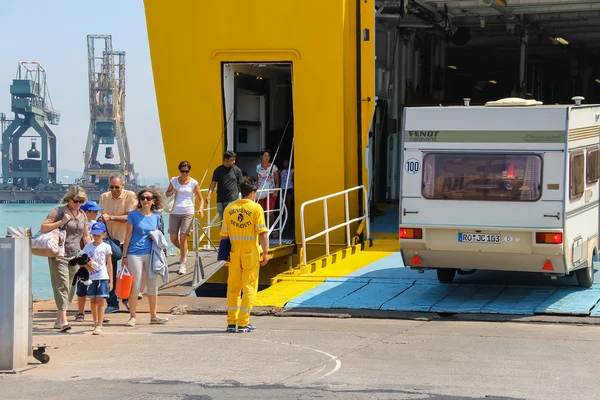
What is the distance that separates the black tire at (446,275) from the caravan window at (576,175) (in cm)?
215

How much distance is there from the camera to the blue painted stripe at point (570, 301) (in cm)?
1141

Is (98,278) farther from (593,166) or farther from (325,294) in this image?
(593,166)

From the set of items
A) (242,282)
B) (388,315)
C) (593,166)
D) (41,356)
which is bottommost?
(388,315)

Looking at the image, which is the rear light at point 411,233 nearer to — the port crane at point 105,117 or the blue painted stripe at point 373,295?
the blue painted stripe at point 373,295

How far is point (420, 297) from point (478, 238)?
1360 mm

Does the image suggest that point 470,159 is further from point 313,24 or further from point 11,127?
point 11,127

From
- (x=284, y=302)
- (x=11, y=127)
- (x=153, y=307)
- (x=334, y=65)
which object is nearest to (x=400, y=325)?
(x=284, y=302)

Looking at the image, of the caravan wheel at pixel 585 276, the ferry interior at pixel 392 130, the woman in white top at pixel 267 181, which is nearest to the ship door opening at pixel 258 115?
the ferry interior at pixel 392 130

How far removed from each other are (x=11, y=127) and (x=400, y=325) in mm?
122566

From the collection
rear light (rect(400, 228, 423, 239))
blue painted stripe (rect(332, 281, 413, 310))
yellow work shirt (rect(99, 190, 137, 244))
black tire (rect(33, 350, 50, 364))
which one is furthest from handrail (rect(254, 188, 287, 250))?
black tire (rect(33, 350, 50, 364))

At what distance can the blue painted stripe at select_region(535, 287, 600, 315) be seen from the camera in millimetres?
11414

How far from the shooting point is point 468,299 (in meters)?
12.4

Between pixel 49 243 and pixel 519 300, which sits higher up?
pixel 49 243

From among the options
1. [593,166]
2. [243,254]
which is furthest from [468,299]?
[243,254]
